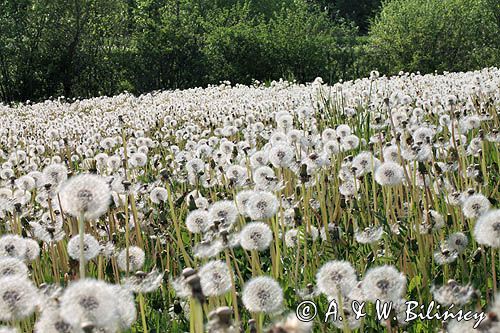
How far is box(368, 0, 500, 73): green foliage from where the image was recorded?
810 inches

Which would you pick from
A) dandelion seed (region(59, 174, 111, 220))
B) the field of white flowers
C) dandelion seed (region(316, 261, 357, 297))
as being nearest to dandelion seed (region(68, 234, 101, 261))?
the field of white flowers

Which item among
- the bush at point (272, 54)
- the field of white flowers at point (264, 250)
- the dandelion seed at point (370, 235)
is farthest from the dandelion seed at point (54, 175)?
the bush at point (272, 54)

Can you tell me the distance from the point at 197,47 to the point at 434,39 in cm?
728

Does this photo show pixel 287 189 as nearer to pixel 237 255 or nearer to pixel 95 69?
pixel 237 255

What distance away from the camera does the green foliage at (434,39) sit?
810 inches

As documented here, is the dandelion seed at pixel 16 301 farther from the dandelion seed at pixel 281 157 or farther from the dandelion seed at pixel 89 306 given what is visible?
the dandelion seed at pixel 281 157

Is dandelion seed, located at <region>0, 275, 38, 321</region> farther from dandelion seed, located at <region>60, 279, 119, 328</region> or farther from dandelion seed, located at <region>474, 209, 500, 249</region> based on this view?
dandelion seed, located at <region>474, 209, 500, 249</region>

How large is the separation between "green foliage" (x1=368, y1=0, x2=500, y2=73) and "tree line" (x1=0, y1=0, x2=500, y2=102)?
0.03m

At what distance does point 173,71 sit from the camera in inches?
870

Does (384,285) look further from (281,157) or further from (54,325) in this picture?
(281,157)

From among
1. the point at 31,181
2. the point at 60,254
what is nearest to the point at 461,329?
the point at 60,254

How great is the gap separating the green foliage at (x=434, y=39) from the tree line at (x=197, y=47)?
3 centimetres

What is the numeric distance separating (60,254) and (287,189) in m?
1.20

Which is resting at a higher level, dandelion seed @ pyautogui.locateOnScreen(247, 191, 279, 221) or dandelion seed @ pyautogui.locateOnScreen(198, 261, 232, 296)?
dandelion seed @ pyautogui.locateOnScreen(247, 191, 279, 221)
